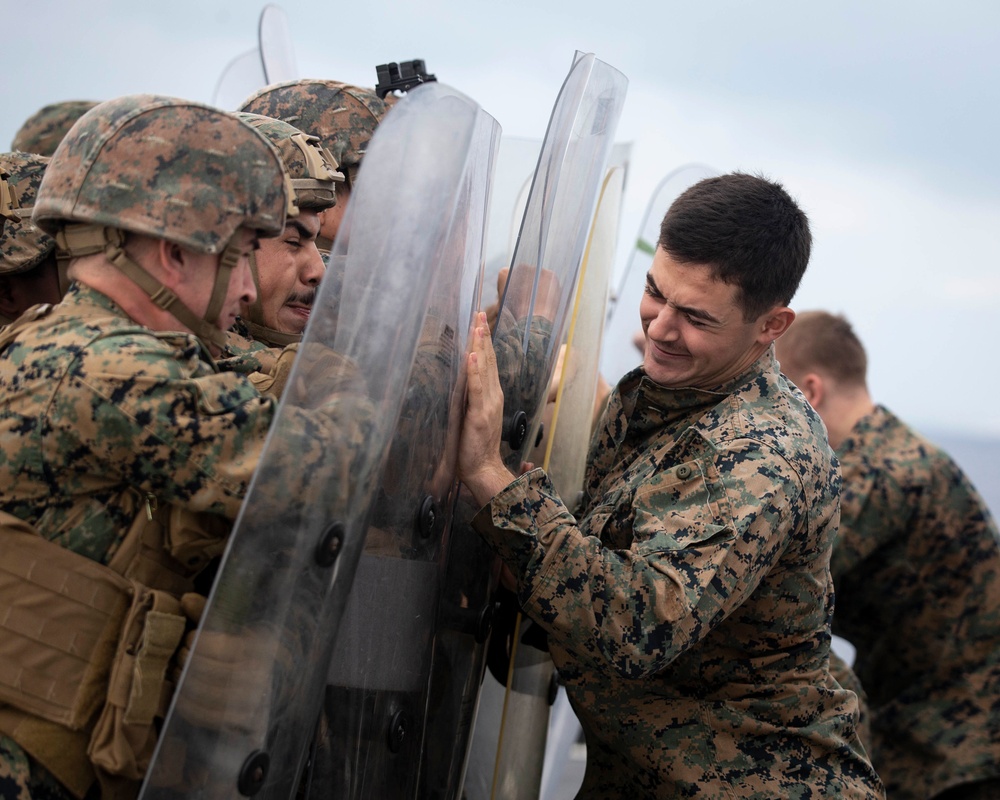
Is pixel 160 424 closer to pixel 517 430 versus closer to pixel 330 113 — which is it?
pixel 517 430

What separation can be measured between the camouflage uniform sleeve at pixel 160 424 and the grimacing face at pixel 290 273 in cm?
101

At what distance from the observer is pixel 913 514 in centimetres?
504

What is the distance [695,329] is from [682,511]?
0.51 metres

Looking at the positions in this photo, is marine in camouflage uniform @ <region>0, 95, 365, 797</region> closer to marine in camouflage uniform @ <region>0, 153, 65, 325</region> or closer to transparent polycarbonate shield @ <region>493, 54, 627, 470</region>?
transparent polycarbonate shield @ <region>493, 54, 627, 470</region>

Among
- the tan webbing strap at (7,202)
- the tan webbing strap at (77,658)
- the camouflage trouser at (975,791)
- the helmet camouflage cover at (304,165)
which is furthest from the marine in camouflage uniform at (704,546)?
the camouflage trouser at (975,791)

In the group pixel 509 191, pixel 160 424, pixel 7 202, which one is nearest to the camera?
A: pixel 160 424

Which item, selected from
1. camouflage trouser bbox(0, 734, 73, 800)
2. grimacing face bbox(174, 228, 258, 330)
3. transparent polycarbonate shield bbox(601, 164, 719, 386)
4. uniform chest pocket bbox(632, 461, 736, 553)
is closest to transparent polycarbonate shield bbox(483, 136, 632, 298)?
transparent polycarbonate shield bbox(601, 164, 719, 386)

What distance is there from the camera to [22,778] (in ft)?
6.55

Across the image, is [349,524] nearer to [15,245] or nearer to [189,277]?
[189,277]

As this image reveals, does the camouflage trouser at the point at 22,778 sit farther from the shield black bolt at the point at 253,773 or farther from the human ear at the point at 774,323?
the human ear at the point at 774,323

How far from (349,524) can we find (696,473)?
88cm

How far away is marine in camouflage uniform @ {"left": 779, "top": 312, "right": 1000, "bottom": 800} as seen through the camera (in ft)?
16.4

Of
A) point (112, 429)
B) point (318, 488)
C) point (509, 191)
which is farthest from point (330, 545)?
point (509, 191)

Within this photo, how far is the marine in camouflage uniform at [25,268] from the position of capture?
3244 millimetres
